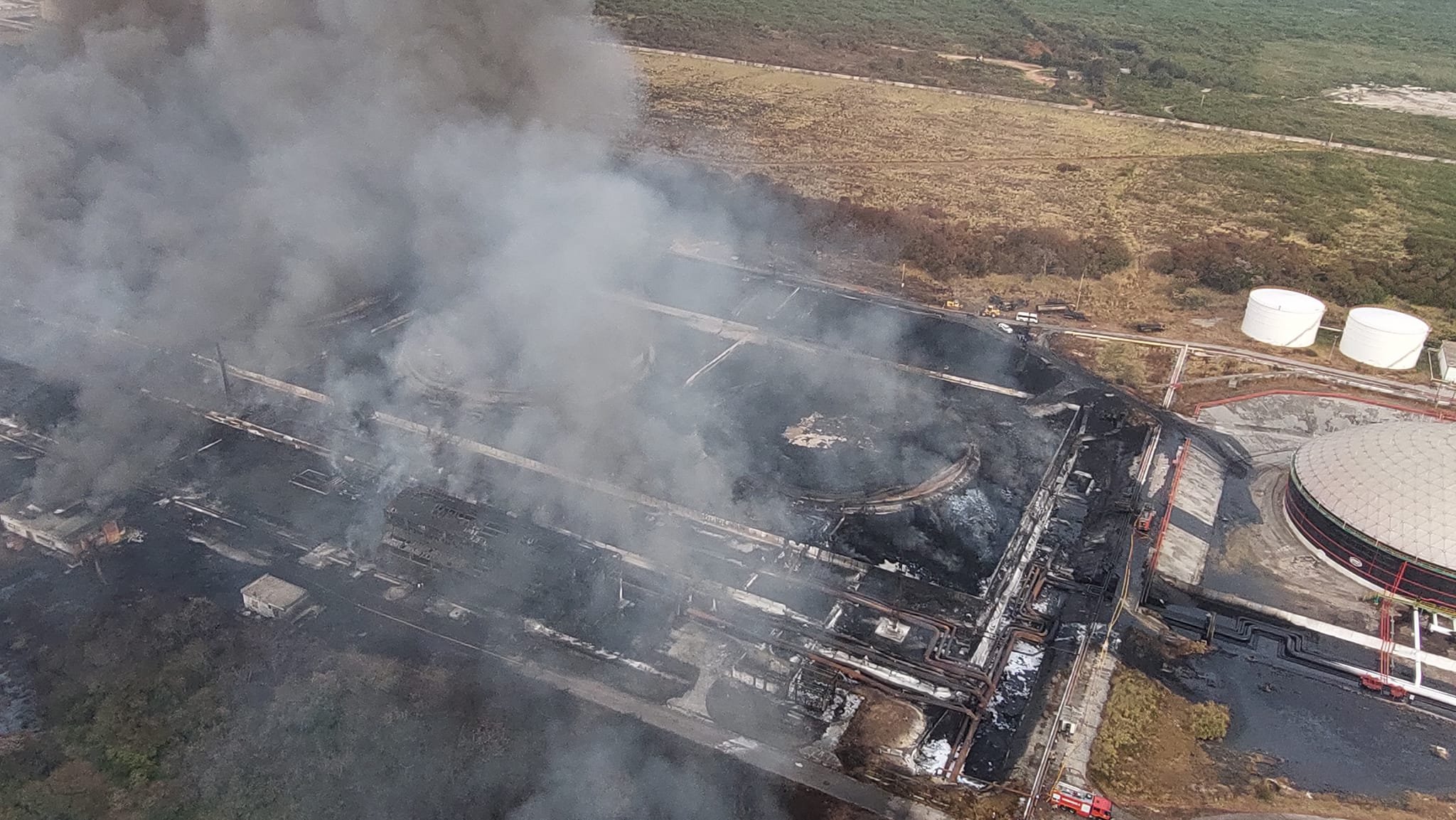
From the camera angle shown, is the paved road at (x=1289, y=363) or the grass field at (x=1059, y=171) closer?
the paved road at (x=1289, y=363)

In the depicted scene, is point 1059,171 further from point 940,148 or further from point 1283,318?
point 1283,318

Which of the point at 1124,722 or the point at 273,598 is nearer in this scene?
the point at 1124,722

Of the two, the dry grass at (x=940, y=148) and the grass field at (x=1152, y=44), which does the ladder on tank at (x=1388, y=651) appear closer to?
the dry grass at (x=940, y=148)

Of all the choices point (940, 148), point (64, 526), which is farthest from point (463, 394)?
point (940, 148)

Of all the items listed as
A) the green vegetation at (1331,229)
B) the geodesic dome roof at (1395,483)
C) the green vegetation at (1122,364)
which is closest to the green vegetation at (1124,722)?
the geodesic dome roof at (1395,483)

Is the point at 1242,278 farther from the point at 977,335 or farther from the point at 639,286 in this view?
the point at 639,286

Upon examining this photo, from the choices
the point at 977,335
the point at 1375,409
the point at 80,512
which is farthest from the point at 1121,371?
the point at 80,512

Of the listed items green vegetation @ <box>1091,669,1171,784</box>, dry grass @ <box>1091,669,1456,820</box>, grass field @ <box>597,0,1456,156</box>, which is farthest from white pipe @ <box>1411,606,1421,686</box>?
grass field @ <box>597,0,1456,156</box>
